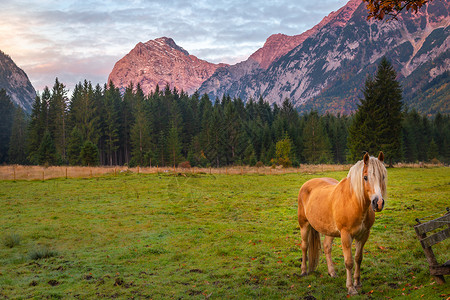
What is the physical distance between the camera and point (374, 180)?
5.49 meters

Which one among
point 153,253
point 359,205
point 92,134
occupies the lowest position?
point 153,253

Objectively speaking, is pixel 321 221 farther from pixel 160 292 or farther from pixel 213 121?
pixel 213 121

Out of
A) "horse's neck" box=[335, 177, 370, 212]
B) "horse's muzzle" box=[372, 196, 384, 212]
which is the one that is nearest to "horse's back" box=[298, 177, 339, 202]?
"horse's neck" box=[335, 177, 370, 212]

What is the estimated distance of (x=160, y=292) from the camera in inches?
283

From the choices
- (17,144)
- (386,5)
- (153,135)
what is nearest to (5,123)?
(17,144)

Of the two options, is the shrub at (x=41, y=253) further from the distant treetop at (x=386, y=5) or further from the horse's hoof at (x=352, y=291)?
the distant treetop at (x=386, y=5)

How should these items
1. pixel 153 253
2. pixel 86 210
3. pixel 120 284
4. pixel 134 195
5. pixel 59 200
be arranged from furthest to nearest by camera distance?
pixel 134 195 < pixel 59 200 < pixel 86 210 < pixel 153 253 < pixel 120 284

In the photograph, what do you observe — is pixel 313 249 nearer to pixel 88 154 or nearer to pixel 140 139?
pixel 88 154

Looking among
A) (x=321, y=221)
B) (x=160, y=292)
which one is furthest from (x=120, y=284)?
(x=321, y=221)

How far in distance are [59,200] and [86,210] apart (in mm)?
5163

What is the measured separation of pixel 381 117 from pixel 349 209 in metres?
44.1

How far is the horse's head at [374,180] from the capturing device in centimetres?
528

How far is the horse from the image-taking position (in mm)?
5586

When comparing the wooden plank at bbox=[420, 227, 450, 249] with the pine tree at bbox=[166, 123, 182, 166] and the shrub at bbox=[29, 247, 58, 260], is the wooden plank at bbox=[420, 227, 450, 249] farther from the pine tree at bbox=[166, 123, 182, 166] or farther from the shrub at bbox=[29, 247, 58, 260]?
the pine tree at bbox=[166, 123, 182, 166]
